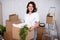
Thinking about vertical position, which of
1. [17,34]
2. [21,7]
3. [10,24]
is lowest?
[17,34]

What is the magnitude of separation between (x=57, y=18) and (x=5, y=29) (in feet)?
2.05

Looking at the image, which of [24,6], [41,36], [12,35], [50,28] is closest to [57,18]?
[50,28]

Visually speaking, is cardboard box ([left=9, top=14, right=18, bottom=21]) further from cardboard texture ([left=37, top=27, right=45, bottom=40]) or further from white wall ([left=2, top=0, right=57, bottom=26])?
cardboard texture ([left=37, top=27, right=45, bottom=40])

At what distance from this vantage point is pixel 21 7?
6.62 ft

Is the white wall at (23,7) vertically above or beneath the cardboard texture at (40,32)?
above

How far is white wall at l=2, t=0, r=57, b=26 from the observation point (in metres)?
1.94

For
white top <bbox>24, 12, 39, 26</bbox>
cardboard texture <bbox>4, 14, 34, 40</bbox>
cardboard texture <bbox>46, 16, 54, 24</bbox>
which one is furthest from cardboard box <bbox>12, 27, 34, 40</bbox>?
cardboard texture <bbox>46, 16, 54, 24</bbox>

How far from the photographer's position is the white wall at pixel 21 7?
6.37 feet

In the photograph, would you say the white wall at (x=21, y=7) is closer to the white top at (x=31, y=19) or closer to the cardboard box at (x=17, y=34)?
the white top at (x=31, y=19)

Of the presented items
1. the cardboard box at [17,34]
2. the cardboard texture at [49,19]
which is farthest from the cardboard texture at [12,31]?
the cardboard texture at [49,19]

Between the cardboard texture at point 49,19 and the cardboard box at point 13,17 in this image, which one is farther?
the cardboard box at point 13,17

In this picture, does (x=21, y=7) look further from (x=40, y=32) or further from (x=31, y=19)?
(x=40, y=32)

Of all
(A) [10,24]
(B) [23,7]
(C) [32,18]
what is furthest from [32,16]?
(A) [10,24]

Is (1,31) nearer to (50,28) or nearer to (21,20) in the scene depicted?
(21,20)
